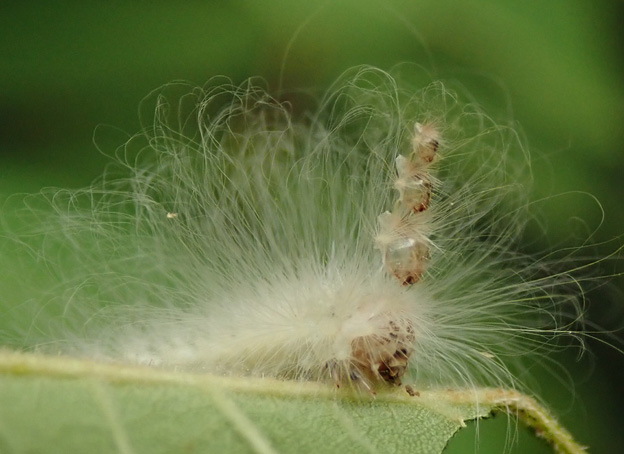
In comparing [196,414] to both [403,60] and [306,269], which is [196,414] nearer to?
[306,269]

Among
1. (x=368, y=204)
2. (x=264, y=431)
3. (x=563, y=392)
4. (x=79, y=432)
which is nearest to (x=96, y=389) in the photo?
(x=79, y=432)

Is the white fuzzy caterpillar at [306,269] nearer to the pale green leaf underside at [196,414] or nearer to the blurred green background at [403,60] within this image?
the pale green leaf underside at [196,414]

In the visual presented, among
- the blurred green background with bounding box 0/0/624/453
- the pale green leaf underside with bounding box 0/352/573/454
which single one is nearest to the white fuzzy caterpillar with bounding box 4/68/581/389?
the pale green leaf underside with bounding box 0/352/573/454

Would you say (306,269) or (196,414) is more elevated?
(306,269)

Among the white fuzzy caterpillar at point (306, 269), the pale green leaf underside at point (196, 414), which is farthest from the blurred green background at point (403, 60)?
the pale green leaf underside at point (196, 414)

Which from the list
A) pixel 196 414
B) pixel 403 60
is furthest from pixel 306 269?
pixel 403 60

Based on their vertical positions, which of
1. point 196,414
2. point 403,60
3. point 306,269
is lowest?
point 196,414

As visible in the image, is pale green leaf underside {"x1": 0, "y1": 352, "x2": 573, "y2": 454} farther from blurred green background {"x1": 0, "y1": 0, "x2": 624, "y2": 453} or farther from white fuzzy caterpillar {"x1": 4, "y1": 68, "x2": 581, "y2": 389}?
blurred green background {"x1": 0, "y1": 0, "x2": 624, "y2": 453}
